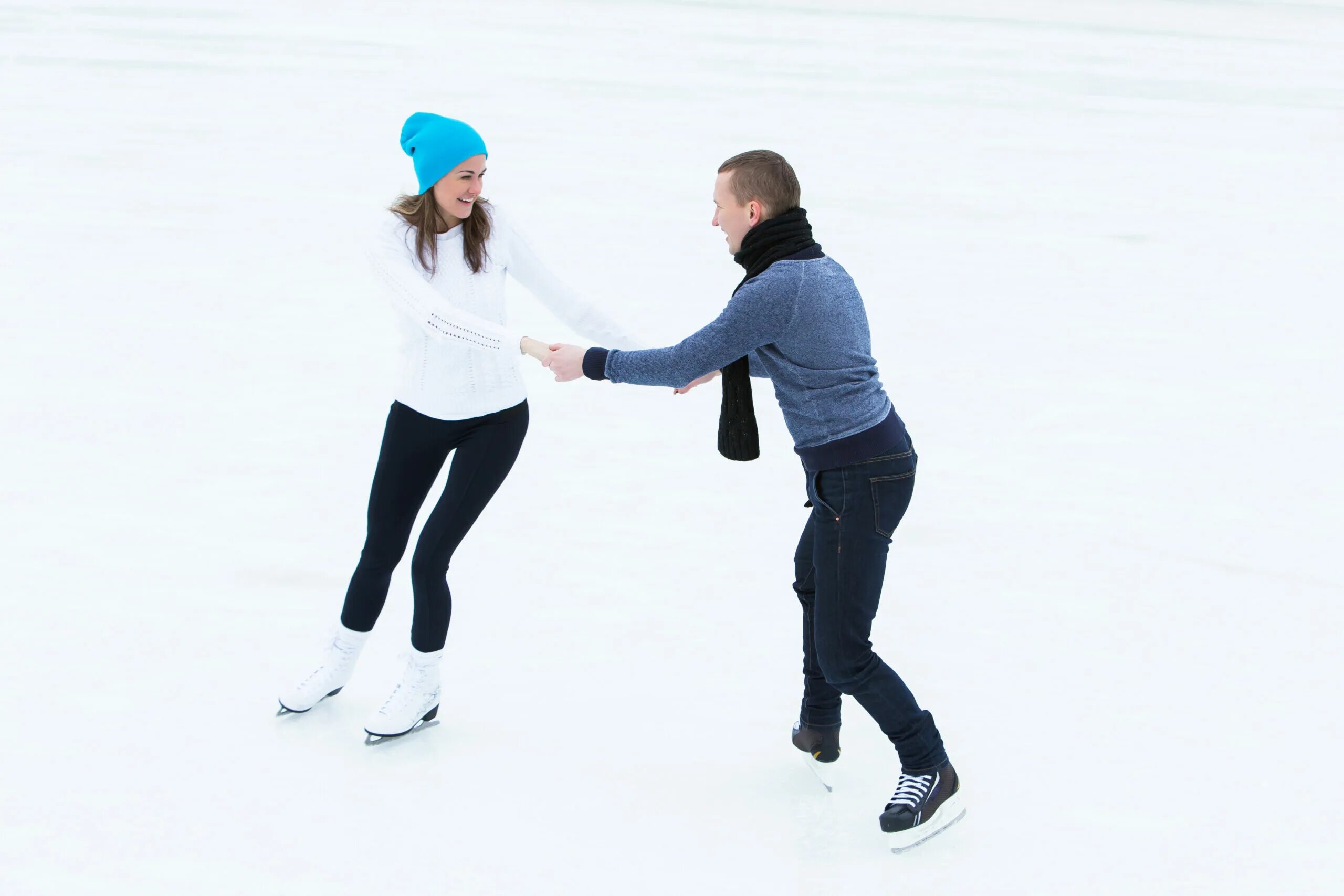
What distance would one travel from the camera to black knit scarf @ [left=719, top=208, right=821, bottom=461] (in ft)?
7.97

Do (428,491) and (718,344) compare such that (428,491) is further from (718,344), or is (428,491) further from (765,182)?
(765,182)

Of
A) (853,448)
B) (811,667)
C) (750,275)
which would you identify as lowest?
(811,667)

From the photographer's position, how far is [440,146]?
2641 mm

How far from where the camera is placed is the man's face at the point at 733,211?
8.03ft

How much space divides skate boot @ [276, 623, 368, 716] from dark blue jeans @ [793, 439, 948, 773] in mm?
1128

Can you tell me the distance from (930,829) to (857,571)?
1.87ft

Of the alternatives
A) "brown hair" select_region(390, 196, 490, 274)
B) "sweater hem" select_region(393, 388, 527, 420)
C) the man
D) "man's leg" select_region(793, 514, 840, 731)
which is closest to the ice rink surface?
"man's leg" select_region(793, 514, 840, 731)

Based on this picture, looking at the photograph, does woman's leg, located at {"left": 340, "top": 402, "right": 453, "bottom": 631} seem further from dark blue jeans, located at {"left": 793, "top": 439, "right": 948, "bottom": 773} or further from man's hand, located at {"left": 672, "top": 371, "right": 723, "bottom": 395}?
dark blue jeans, located at {"left": 793, "top": 439, "right": 948, "bottom": 773}

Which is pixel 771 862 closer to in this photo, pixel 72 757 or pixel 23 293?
pixel 72 757

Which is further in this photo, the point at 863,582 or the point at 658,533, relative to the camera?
the point at 658,533

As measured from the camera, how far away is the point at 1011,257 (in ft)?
23.1

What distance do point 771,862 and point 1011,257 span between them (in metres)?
5.17

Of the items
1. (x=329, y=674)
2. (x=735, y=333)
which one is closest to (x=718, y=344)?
(x=735, y=333)

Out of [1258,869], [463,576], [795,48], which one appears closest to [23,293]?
[463,576]
